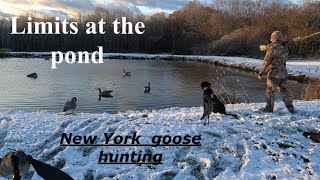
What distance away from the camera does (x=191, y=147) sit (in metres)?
8.36

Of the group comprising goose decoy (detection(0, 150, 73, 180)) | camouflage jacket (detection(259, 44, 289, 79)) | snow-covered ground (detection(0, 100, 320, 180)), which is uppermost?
camouflage jacket (detection(259, 44, 289, 79))

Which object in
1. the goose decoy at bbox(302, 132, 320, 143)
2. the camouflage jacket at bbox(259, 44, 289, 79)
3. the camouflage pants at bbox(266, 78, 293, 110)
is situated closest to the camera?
the goose decoy at bbox(302, 132, 320, 143)

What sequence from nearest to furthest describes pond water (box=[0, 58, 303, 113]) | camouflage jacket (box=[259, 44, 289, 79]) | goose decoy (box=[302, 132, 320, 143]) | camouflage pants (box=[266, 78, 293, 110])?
goose decoy (box=[302, 132, 320, 143]) < camouflage jacket (box=[259, 44, 289, 79]) < camouflage pants (box=[266, 78, 293, 110]) < pond water (box=[0, 58, 303, 113])

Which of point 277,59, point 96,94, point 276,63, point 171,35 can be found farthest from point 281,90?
point 171,35

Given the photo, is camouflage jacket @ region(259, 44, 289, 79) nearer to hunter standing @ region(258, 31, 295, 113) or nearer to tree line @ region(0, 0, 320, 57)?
hunter standing @ region(258, 31, 295, 113)

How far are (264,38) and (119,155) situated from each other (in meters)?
62.4

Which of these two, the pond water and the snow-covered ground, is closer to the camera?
the snow-covered ground

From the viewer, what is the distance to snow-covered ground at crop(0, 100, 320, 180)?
7.41m

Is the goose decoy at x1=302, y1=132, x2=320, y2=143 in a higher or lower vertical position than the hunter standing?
lower

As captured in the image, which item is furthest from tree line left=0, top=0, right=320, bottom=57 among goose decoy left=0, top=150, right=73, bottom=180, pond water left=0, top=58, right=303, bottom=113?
goose decoy left=0, top=150, right=73, bottom=180

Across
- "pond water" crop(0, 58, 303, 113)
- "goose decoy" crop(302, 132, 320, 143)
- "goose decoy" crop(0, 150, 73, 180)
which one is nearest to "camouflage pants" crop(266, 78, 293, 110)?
"goose decoy" crop(302, 132, 320, 143)

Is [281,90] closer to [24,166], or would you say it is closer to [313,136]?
[313,136]

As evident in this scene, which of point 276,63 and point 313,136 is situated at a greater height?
point 276,63

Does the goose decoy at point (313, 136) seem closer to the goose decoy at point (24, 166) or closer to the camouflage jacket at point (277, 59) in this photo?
the camouflage jacket at point (277, 59)
